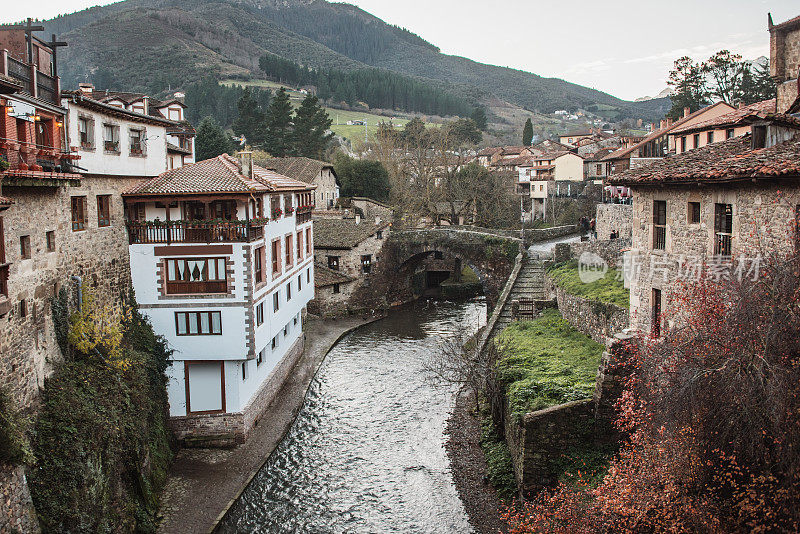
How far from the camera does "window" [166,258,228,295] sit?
2228 centimetres

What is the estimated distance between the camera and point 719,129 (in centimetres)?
3098

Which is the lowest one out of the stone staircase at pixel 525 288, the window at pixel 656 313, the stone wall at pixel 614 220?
the stone staircase at pixel 525 288

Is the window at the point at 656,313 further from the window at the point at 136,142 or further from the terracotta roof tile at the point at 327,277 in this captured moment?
the terracotta roof tile at the point at 327,277

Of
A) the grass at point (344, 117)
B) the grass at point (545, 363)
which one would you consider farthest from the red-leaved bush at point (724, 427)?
the grass at point (344, 117)

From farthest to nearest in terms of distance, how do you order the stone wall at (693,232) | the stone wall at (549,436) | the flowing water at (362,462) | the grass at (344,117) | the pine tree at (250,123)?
the grass at (344,117)
the pine tree at (250,123)
the flowing water at (362,462)
the stone wall at (549,436)
the stone wall at (693,232)

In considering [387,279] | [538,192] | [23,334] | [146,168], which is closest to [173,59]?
[538,192]

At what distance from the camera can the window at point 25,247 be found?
15.9 meters

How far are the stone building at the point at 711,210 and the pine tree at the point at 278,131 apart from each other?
55.6 metres

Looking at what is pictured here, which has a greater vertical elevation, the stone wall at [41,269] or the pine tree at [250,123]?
the pine tree at [250,123]

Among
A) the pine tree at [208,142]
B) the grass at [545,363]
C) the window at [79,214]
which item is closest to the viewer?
the grass at [545,363]

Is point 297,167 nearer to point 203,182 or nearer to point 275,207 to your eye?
point 275,207

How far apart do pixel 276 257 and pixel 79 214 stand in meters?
9.34

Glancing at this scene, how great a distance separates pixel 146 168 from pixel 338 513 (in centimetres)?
1354

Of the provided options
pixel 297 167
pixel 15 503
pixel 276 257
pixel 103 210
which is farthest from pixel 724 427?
pixel 297 167
